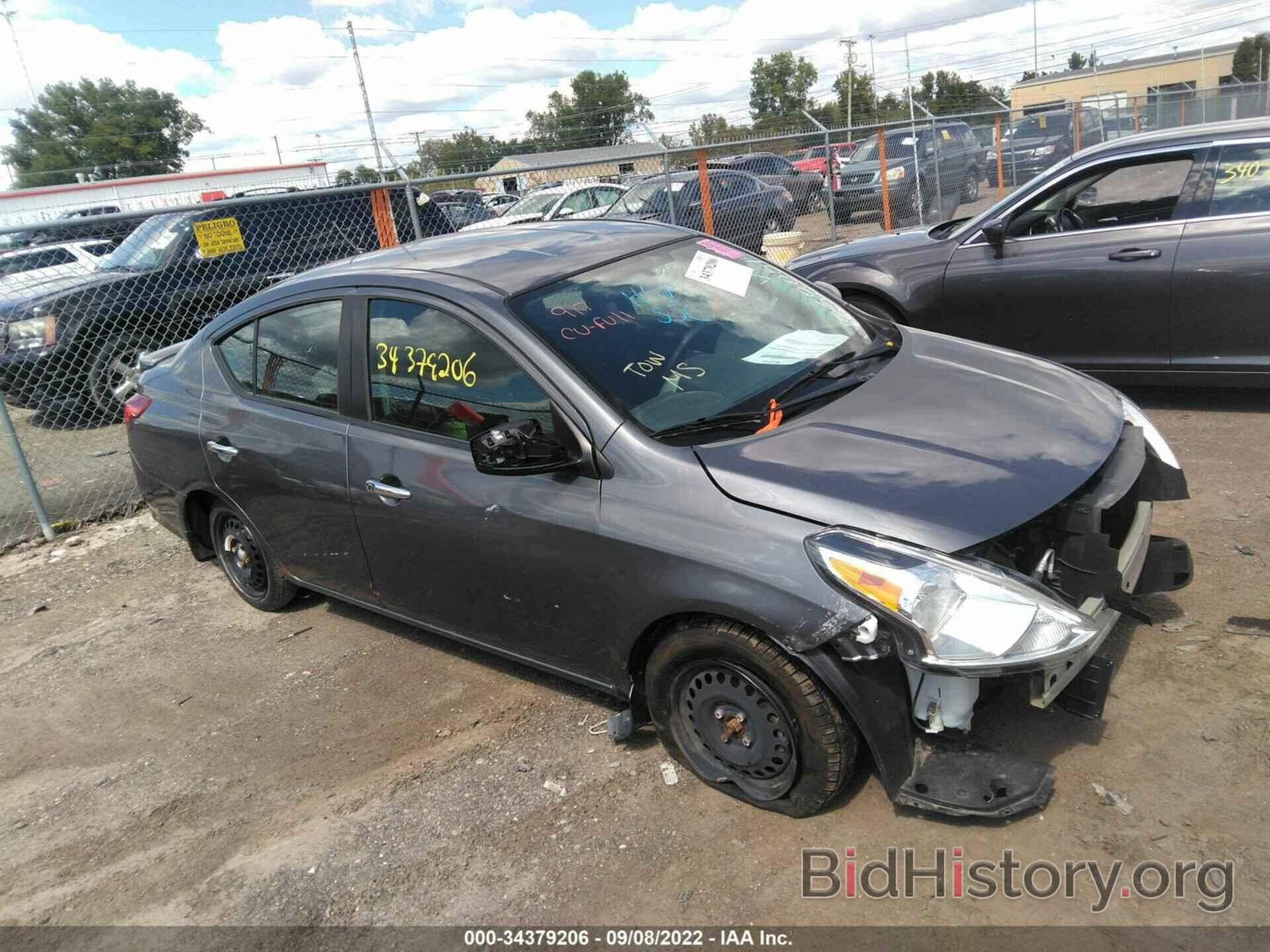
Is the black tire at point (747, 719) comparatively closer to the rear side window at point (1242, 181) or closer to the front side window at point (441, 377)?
the front side window at point (441, 377)

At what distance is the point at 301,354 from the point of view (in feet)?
13.3

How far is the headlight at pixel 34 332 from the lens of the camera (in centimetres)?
851

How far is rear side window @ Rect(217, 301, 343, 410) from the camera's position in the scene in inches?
152

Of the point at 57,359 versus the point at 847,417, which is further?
the point at 57,359

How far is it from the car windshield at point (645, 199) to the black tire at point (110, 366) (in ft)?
16.7

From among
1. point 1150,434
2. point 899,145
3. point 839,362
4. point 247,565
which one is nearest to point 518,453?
point 839,362

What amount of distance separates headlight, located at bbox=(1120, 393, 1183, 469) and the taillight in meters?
4.49

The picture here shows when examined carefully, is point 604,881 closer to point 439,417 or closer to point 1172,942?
point 1172,942

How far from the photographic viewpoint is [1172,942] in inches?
90.4

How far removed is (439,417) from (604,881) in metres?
1.67

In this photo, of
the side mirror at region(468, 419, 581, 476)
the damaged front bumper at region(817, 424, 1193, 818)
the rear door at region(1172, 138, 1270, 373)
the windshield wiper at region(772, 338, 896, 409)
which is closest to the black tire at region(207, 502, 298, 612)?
the side mirror at region(468, 419, 581, 476)

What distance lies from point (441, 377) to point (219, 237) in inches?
199

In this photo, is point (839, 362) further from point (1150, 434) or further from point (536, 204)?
point (536, 204)

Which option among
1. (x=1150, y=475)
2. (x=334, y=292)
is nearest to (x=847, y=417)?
(x=1150, y=475)
